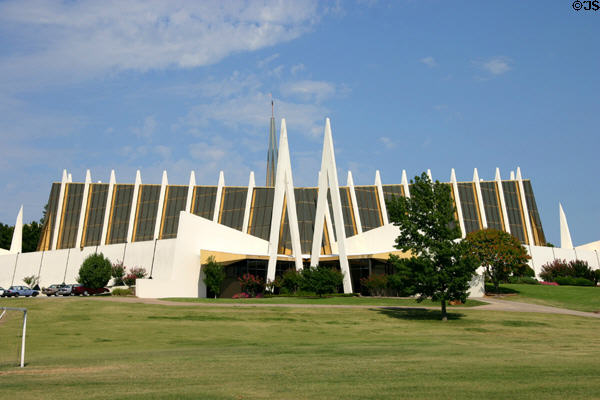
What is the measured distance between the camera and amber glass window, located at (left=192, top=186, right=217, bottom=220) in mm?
64688

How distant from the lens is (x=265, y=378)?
36.4ft

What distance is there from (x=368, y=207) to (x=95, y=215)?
32.2m

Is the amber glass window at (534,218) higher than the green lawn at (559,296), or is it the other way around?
the amber glass window at (534,218)

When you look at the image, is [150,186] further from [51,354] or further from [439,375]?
[439,375]

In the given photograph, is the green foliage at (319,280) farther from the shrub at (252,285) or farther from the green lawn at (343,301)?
the shrub at (252,285)

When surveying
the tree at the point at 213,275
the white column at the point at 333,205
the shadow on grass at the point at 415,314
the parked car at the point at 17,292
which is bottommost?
the shadow on grass at the point at 415,314

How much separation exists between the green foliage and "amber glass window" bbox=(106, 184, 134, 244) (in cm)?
3076

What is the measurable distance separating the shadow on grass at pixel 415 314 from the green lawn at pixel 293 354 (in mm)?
72

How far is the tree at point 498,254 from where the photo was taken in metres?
43.1

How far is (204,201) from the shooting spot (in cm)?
6519

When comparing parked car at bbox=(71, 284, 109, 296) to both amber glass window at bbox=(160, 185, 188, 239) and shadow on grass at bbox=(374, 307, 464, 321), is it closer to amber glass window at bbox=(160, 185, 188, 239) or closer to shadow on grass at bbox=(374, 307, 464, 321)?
amber glass window at bbox=(160, 185, 188, 239)

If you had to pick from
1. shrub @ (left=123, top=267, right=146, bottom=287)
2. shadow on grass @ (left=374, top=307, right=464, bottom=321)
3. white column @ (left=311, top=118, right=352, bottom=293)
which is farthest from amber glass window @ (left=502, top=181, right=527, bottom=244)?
shrub @ (left=123, top=267, right=146, bottom=287)

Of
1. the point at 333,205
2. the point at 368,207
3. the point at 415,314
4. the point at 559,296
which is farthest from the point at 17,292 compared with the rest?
the point at 559,296

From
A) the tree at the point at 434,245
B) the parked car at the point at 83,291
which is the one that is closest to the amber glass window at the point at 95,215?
the parked car at the point at 83,291
